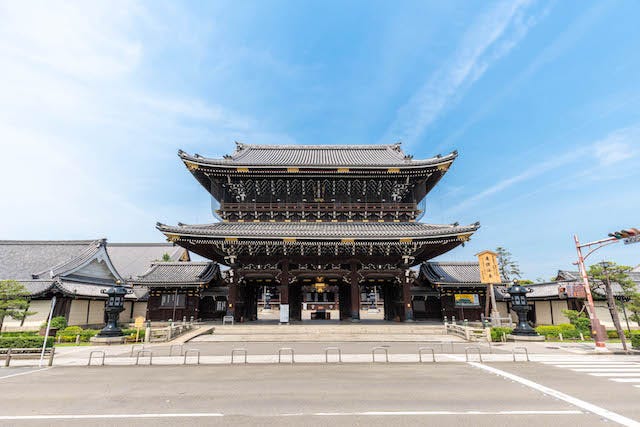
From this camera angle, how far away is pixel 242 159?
2923 centimetres

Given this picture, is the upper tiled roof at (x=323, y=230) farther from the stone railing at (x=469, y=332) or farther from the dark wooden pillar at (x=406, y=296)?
the stone railing at (x=469, y=332)

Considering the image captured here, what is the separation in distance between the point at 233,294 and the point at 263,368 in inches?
506

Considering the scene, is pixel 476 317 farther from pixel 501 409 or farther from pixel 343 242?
pixel 501 409

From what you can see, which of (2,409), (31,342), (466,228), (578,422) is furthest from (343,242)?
(31,342)

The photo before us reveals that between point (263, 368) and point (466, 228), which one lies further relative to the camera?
point (466, 228)

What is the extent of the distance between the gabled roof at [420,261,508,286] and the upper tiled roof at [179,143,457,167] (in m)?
10.5

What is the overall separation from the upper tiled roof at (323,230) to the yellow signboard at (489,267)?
4.38 m

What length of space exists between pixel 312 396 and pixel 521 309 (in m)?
18.3

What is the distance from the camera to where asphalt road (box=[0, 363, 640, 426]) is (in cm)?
658

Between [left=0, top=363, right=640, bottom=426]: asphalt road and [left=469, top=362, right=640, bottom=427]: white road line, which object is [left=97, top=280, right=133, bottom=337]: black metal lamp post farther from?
[left=469, top=362, right=640, bottom=427]: white road line

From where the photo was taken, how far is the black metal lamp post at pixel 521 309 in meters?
19.6

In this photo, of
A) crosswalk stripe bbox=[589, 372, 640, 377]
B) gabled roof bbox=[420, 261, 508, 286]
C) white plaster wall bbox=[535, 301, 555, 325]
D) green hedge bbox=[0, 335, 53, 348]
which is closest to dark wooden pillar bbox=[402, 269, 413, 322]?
gabled roof bbox=[420, 261, 508, 286]

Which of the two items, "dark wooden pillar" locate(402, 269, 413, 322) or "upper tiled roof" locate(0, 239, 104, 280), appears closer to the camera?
"dark wooden pillar" locate(402, 269, 413, 322)

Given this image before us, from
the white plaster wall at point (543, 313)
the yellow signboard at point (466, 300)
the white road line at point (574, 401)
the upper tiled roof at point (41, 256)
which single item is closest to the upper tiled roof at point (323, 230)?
the yellow signboard at point (466, 300)
